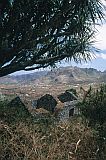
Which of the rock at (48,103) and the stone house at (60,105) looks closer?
the stone house at (60,105)

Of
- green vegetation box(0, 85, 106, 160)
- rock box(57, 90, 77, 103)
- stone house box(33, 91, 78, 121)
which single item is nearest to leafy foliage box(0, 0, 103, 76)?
green vegetation box(0, 85, 106, 160)

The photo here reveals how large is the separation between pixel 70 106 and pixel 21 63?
1252 cm

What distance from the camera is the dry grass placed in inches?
377

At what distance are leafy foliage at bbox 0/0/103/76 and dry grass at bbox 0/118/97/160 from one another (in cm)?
214

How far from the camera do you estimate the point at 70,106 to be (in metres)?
25.0

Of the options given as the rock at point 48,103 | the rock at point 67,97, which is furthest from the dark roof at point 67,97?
the rock at point 48,103

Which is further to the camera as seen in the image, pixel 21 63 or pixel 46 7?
pixel 21 63

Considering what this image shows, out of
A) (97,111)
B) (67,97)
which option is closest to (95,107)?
(97,111)

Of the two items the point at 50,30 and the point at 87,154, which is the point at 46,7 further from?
the point at 87,154

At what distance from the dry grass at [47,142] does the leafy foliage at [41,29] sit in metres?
2.14

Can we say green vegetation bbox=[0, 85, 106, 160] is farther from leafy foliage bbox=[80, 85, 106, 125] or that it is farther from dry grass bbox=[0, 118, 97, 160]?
leafy foliage bbox=[80, 85, 106, 125]

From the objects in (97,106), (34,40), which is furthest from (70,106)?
(34,40)

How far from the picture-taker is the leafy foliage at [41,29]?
11.3 meters

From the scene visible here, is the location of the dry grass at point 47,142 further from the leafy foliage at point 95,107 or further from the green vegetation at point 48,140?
the leafy foliage at point 95,107
